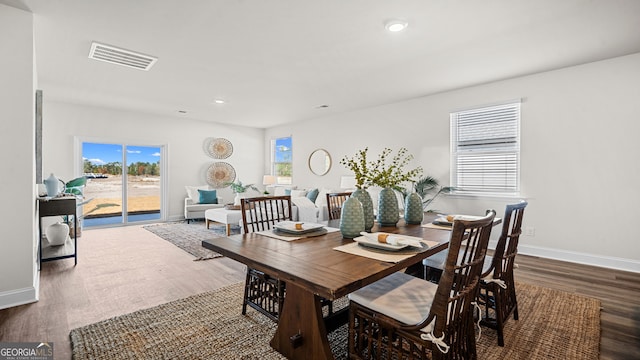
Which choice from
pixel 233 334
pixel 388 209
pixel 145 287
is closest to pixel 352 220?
pixel 388 209

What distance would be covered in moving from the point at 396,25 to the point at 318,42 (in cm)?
80

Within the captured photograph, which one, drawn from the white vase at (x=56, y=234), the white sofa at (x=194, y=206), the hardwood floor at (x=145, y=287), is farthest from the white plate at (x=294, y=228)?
the white sofa at (x=194, y=206)

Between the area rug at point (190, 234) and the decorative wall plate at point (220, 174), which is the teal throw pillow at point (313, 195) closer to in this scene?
the area rug at point (190, 234)

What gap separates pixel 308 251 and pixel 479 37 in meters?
2.72

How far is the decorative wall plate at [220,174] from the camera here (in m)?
7.64

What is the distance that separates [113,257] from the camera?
3.94m

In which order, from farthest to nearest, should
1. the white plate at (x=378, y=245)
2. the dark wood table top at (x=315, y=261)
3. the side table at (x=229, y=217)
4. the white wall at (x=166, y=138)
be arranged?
1. the white wall at (x=166, y=138)
2. the side table at (x=229, y=217)
3. the white plate at (x=378, y=245)
4. the dark wood table top at (x=315, y=261)

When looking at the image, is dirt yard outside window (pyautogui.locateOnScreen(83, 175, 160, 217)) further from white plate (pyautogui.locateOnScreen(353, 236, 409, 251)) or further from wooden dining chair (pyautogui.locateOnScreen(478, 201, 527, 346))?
wooden dining chair (pyautogui.locateOnScreen(478, 201, 527, 346))

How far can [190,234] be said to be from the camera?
17.6ft

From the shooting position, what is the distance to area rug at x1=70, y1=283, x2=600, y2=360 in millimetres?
1839

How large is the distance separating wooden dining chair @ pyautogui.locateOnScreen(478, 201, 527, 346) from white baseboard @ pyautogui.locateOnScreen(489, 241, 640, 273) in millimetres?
2154

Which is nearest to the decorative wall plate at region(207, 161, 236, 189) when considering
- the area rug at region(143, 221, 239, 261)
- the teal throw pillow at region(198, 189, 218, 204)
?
the teal throw pillow at region(198, 189, 218, 204)

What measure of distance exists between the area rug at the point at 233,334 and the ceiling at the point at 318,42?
245 cm

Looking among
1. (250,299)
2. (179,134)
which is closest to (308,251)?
(250,299)
